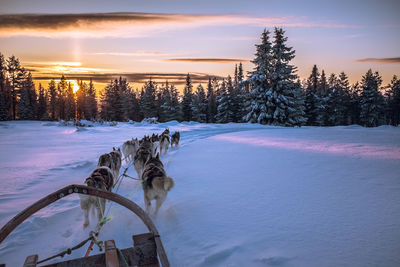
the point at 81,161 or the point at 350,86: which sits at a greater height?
the point at 350,86

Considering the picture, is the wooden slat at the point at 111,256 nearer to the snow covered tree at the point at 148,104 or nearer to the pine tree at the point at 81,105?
the snow covered tree at the point at 148,104

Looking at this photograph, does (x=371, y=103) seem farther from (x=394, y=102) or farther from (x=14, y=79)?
(x=14, y=79)

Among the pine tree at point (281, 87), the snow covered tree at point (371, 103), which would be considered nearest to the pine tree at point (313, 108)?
the snow covered tree at point (371, 103)

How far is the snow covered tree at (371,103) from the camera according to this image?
128 feet

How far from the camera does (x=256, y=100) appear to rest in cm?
2592

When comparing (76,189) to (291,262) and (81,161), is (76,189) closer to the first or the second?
(291,262)

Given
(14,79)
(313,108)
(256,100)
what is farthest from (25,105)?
(313,108)

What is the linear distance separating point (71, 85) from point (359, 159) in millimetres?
79587

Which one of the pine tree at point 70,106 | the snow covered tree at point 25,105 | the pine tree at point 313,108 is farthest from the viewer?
the pine tree at point 70,106

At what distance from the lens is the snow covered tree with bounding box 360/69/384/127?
38906mm

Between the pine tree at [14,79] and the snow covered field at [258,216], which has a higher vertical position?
the pine tree at [14,79]

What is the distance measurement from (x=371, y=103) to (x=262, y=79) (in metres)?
28.1

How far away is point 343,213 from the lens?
297 centimetres

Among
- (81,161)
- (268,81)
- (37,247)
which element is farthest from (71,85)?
(37,247)
